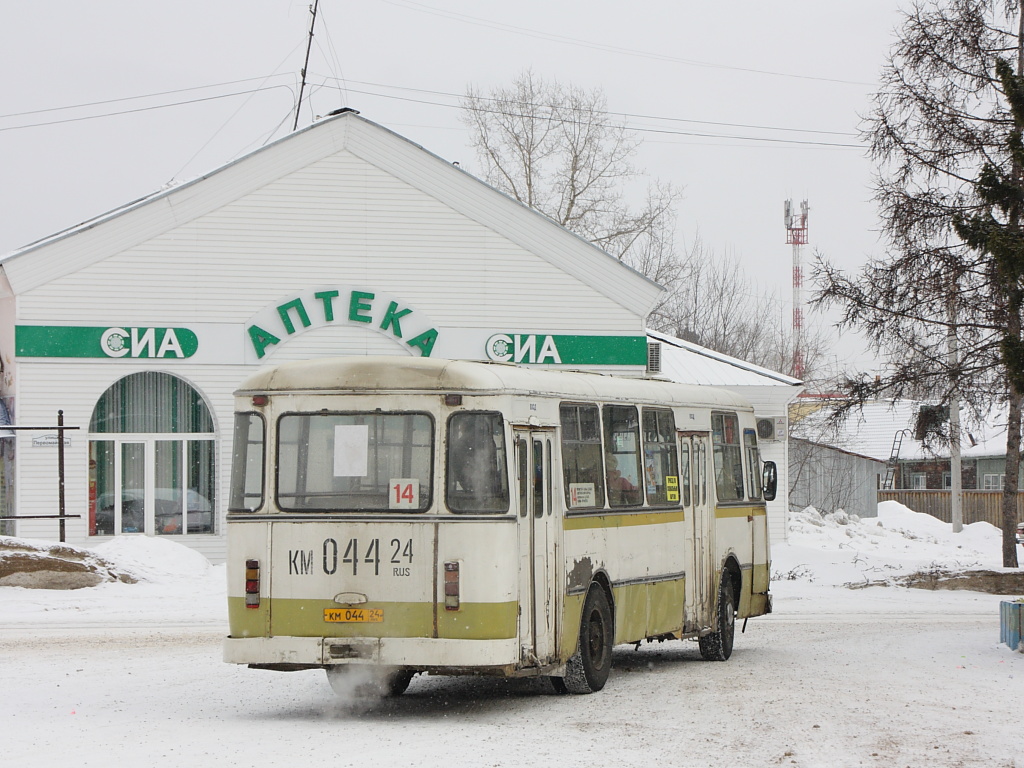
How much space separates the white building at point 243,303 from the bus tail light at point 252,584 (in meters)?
18.8

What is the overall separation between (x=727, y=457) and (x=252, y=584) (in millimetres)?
6896

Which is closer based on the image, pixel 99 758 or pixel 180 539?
pixel 99 758

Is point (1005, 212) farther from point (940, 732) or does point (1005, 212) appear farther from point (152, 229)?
point (152, 229)

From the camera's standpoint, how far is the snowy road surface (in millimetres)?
9227

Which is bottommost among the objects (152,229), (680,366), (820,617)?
(820,617)

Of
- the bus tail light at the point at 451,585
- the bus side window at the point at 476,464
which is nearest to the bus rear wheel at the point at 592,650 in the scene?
the bus tail light at the point at 451,585

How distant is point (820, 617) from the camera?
835 inches

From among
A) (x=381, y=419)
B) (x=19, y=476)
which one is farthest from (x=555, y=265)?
(x=381, y=419)

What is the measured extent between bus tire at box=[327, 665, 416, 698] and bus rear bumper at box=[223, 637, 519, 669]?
0.84 m

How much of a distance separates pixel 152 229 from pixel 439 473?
20200 mm

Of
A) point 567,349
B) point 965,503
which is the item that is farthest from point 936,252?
point 965,503

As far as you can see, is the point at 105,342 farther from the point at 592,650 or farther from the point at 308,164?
the point at 592,650

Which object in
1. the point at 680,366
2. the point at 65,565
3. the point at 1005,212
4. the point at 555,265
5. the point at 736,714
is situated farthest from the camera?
the point at 680,366

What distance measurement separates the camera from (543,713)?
11.2 meters
